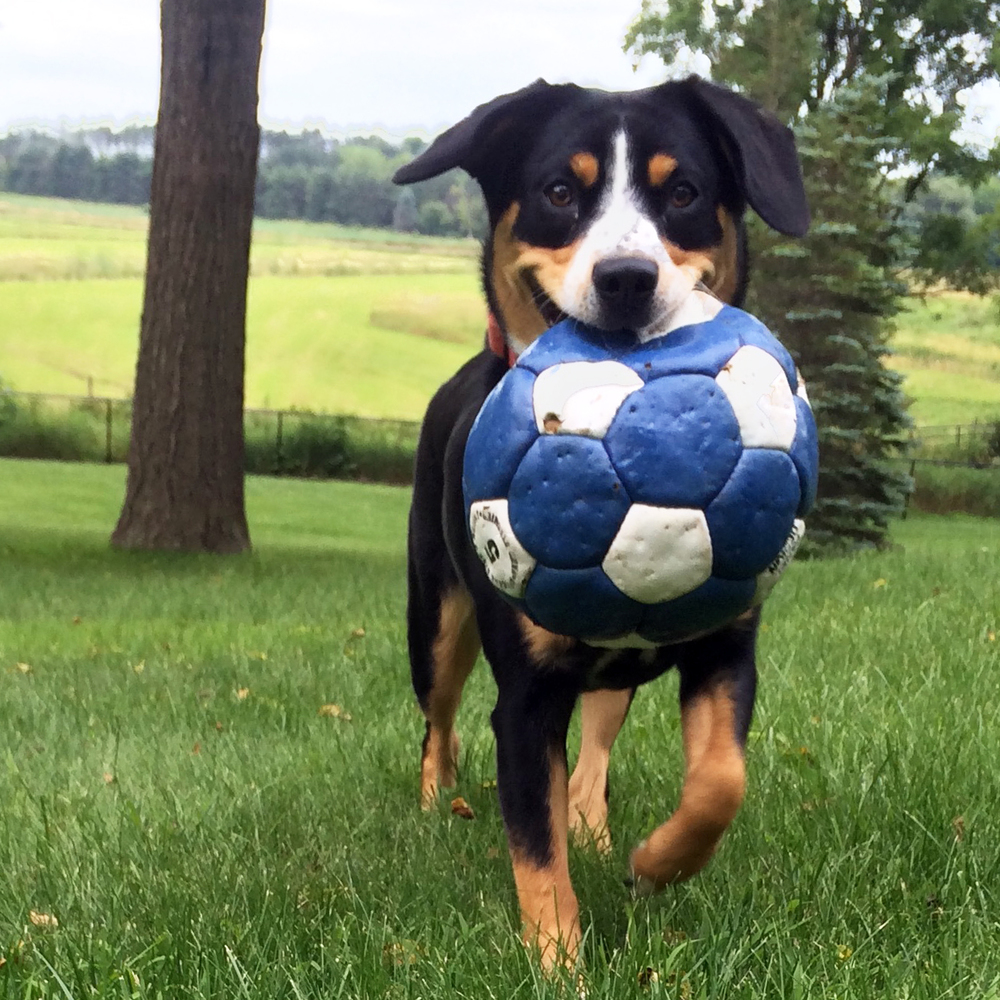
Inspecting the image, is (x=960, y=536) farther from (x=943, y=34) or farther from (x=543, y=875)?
(x=543, y=875)

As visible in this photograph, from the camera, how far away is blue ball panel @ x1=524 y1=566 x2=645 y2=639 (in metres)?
2.33

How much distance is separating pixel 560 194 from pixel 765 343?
0.70 meters

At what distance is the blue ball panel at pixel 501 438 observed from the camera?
7.83 ft

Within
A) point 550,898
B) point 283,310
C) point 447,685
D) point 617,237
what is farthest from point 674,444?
point 283,310

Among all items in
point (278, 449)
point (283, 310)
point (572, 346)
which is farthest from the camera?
point (283, 310)

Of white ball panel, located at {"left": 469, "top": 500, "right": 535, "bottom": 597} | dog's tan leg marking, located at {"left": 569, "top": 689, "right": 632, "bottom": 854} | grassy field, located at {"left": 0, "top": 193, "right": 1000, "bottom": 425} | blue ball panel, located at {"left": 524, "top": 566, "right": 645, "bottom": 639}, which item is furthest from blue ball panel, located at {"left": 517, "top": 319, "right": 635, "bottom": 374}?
grassy field, located at {"left": 0, "top": 193, "right": 1000, "bottom": 425}

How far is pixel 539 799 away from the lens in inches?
→ 102

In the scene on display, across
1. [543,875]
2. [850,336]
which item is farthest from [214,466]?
[543,875]

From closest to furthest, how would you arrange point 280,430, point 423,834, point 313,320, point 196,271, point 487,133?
1. point 487,133
2. point 423,834
3. point 196,271
4. point 280,430
5. point 313,320

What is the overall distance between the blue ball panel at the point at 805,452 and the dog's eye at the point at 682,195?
0.61 m

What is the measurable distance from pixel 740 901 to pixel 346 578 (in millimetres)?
9029

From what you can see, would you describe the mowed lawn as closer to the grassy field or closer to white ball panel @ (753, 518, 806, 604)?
white ball panel @ (753, 518, 806, 604)

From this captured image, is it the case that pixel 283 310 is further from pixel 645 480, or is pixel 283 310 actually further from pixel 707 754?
pixel 645 480

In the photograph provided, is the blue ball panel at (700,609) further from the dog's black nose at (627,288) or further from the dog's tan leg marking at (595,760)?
the dog's tan leg marking at (595,760)
